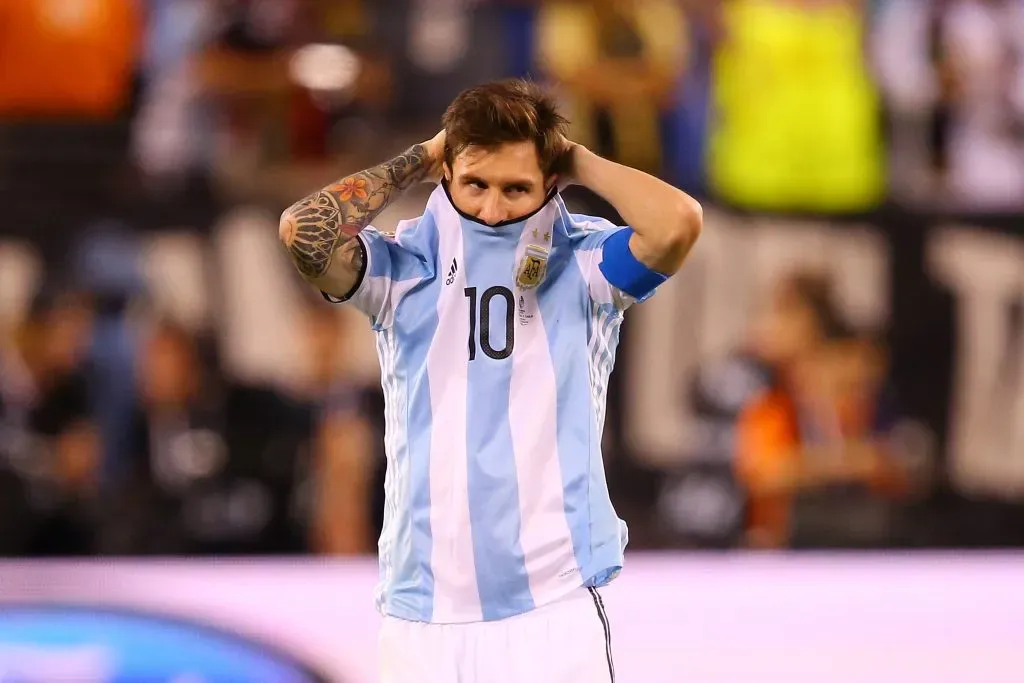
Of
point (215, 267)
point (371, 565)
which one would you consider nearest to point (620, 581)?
point (371, 565)

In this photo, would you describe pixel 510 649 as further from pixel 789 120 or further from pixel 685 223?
pixel 789 120

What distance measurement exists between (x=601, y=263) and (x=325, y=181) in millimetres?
4322

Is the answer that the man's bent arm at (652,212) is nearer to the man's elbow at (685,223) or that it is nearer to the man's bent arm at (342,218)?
the man's elbow at (685,223)

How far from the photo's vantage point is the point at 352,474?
249 inches

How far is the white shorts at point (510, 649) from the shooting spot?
245 centimetres

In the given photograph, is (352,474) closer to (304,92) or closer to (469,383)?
(304,92)

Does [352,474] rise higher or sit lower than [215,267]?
lower

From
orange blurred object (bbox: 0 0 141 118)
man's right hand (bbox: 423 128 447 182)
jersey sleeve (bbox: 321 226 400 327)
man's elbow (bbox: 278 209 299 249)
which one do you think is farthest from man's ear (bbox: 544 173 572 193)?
orange blurred object (bbox: 0 0 141 118)

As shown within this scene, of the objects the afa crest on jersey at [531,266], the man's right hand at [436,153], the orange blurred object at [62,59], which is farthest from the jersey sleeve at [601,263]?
the orange blurred object at [62,59]

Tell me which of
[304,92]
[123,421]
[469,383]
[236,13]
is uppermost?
[236,13]

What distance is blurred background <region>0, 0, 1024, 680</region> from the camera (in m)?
6.38

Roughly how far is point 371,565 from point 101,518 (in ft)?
A: 6.19

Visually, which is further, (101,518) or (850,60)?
(850,60)

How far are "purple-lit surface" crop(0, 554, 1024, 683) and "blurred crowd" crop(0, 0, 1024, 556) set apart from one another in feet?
4.67
